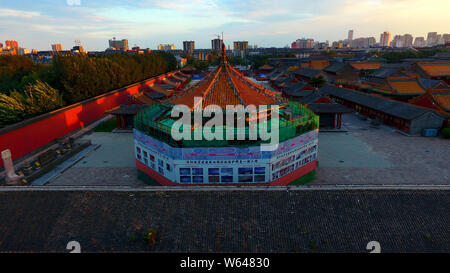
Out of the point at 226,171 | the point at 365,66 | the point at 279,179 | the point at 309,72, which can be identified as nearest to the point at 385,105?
the point at 279,179

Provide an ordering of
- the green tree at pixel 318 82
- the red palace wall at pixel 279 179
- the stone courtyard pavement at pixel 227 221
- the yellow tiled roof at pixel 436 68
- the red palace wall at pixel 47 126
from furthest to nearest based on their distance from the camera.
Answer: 1. the green tree at pixel 318 82
2. the yellow tiled roof at pixel 436 68
3. the red palace wall at pixel 47 126
4. the red palace wall at pixel 279 179
5. the stone courtyard pavement at pixel 227 221

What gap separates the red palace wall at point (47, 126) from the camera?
96.3 feet

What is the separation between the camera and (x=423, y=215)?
44.2ft

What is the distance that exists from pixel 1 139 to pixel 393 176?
3875cm

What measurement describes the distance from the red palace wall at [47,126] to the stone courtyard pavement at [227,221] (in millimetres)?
17965

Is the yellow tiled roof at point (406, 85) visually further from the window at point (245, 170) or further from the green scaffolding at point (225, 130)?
the window at point (245, 170)

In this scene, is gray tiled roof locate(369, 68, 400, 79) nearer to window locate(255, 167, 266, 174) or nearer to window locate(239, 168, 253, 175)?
window locate(255, 167, 266, 174)

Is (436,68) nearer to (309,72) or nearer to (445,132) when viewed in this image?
(309,72)

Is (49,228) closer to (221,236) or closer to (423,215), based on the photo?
(221,236)

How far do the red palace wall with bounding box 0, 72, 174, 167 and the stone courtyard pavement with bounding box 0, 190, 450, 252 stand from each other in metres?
18.0

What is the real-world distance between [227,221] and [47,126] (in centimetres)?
3179

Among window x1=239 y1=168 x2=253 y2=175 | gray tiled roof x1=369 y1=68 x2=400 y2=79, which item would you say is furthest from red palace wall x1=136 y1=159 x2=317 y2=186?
gray tiled roof x1=369 y1=68 x2=400 y2=79

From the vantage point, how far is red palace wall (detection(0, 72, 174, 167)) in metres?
29.3

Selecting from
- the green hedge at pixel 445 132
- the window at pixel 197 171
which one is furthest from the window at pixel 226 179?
the green hedge at pixel 445 132
